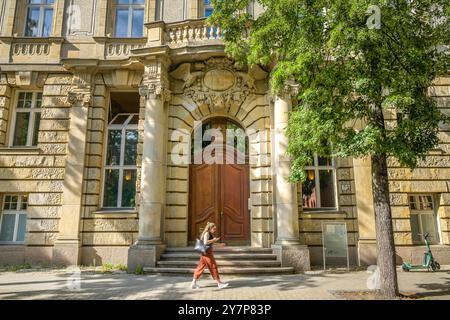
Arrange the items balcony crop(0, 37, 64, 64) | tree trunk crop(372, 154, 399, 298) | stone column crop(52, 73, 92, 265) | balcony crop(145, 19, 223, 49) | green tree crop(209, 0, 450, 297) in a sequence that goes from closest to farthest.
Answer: green tree crop(209, 0, 450, 297) < tree trunk crop(372, 154, 399, 298) < stone column crop(52, 73, 92, 265) < balcony crop(145, 19, 223, 49) < balcony crop(0, 37, 64, 64)

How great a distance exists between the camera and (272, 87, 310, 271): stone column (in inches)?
354

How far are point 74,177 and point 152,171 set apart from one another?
2.79 metres

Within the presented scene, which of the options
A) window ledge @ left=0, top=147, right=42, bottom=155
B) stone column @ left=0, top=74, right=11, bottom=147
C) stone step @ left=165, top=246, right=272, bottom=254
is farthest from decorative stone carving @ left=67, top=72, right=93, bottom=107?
→ stone step @ left=165, top=246, right=272, bottom=254

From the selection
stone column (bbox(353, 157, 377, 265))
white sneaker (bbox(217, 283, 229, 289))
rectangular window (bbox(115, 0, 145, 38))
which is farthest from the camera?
rectangular window (bbox(115, 0, 145, 38))

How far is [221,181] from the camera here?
36.1 ft

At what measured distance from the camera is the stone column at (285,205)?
8984 mm

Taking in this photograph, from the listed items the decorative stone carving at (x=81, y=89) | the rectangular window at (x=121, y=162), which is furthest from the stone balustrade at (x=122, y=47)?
the rectangular window at (x=121, y=162)

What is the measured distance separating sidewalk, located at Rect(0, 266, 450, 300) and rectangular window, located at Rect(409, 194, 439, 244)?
6.55 feet

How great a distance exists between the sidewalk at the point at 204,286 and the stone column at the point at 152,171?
0.75 m

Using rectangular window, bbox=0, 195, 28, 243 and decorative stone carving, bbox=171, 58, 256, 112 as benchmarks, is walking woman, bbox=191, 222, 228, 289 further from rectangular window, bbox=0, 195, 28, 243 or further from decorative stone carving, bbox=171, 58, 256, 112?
rectangular window, bbox=0, 195, 28, 243

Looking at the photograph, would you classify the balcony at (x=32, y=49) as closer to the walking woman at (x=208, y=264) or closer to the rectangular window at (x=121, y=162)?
the rectangular window at (x=121, y=162)

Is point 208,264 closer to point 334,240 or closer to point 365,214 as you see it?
point 334,240

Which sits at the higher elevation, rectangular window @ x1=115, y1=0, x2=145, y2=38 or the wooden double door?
rectangular window @ x1=115, y1=0, x2=145, y2=38

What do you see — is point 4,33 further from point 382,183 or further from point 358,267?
point 358,267
